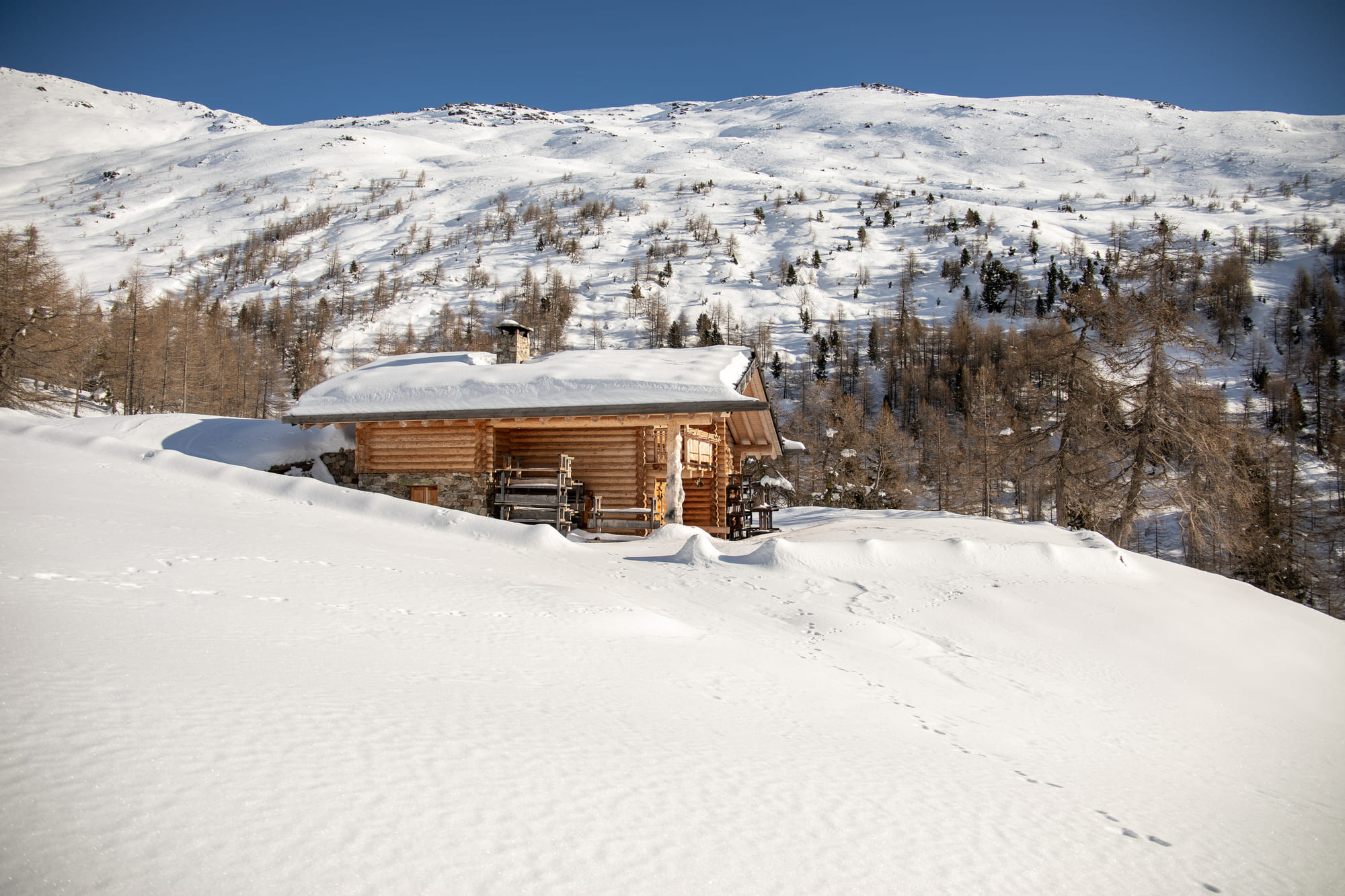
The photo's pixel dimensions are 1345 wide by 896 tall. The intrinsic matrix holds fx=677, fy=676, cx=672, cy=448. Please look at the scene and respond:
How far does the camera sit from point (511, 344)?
2055 centimetres

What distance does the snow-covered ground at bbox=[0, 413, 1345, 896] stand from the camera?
2.36 meters

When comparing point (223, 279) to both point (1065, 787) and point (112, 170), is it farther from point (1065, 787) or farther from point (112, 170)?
point (1065, 787)

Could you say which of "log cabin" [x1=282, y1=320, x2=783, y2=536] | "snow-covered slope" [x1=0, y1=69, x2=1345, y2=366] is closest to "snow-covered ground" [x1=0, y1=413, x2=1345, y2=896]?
"log cabin" [x1=282, y1=320, x2=783, y2=536]

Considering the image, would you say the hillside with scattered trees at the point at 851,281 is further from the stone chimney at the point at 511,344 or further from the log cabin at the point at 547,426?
the stone chimney at the point at 511,344

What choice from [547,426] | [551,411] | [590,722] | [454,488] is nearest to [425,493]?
[454,488]

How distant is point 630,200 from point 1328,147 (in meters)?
133

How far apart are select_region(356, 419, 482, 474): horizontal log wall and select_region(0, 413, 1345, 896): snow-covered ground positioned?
7.52 meters

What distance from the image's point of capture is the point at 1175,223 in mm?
95375

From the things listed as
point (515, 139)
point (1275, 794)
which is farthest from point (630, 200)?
point (1275, 794)

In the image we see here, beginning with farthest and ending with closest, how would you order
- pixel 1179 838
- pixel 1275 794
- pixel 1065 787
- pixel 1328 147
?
pixel 1328 147
pixel 1275 794
pixel 1065 787
pixel 1179 838

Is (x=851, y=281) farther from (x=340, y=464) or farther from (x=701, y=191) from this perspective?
(x=340, y=464)

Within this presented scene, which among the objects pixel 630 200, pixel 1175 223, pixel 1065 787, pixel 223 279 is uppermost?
pixel 630 200

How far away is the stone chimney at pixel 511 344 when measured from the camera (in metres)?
20.5

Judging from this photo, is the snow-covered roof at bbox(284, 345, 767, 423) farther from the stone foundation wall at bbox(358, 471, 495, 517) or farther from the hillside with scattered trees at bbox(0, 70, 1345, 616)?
the hillside with scattered trees at bbox(0, 70, 1345, 616)
